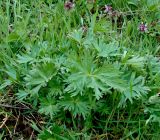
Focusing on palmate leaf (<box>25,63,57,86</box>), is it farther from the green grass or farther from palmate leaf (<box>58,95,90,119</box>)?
palmate leaf (<box>58,95,90,119</box>)

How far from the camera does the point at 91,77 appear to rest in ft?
5.91

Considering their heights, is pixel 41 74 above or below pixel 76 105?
above

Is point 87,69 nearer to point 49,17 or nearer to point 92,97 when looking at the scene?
point 92,97

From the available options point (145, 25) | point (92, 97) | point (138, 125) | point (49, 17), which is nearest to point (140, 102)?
point (138, 125)

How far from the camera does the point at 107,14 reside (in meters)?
2.46

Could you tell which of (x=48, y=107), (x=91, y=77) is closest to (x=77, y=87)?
(x=91, y=77)

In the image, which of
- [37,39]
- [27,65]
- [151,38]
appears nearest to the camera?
[27,65]

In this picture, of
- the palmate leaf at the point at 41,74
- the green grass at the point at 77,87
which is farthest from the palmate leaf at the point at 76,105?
the palmate leaf at the point at 41,74

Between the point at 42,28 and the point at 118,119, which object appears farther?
the point at 42,28

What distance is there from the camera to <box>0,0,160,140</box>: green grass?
6.03 ft

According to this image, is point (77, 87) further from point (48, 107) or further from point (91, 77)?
point (48, 107)

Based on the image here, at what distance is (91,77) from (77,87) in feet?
0.24

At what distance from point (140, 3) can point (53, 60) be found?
2.89 feet

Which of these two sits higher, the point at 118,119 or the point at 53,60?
the point at 53,60
